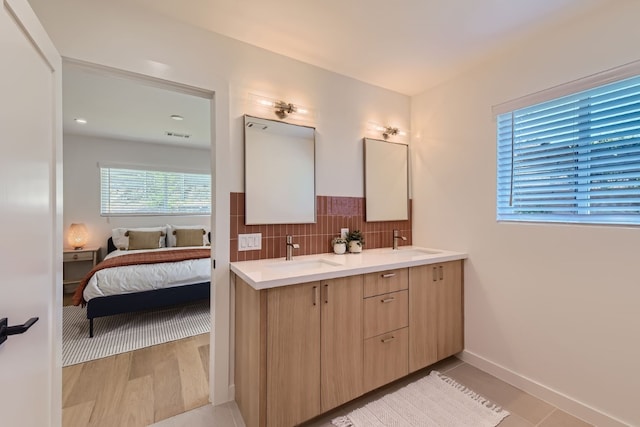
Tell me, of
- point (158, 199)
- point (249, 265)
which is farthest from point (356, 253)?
point (158, 199)

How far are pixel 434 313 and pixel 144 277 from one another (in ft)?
10.1

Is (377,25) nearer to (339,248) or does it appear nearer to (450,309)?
(339,248)

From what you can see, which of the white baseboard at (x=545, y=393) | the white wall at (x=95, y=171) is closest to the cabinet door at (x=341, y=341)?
the white baseboard at (x=545, y=393)

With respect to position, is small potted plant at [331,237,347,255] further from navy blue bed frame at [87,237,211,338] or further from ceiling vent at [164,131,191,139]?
ceiling vent at [164,131,191,139]

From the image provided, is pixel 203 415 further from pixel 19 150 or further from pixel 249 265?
pixel 19 150

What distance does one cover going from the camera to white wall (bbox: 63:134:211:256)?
456 cm

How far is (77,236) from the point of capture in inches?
175

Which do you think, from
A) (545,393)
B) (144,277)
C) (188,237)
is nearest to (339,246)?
(545,393)

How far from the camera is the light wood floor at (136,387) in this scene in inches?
69.3

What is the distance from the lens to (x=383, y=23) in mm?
1802

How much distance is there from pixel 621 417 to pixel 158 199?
627cm

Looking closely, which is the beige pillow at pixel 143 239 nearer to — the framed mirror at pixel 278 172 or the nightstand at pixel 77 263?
the nightstand at pixel 77 263

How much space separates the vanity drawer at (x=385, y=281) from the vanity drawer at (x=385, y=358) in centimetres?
31

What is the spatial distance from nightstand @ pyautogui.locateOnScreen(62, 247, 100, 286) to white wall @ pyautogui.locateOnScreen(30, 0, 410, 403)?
13.1ft
